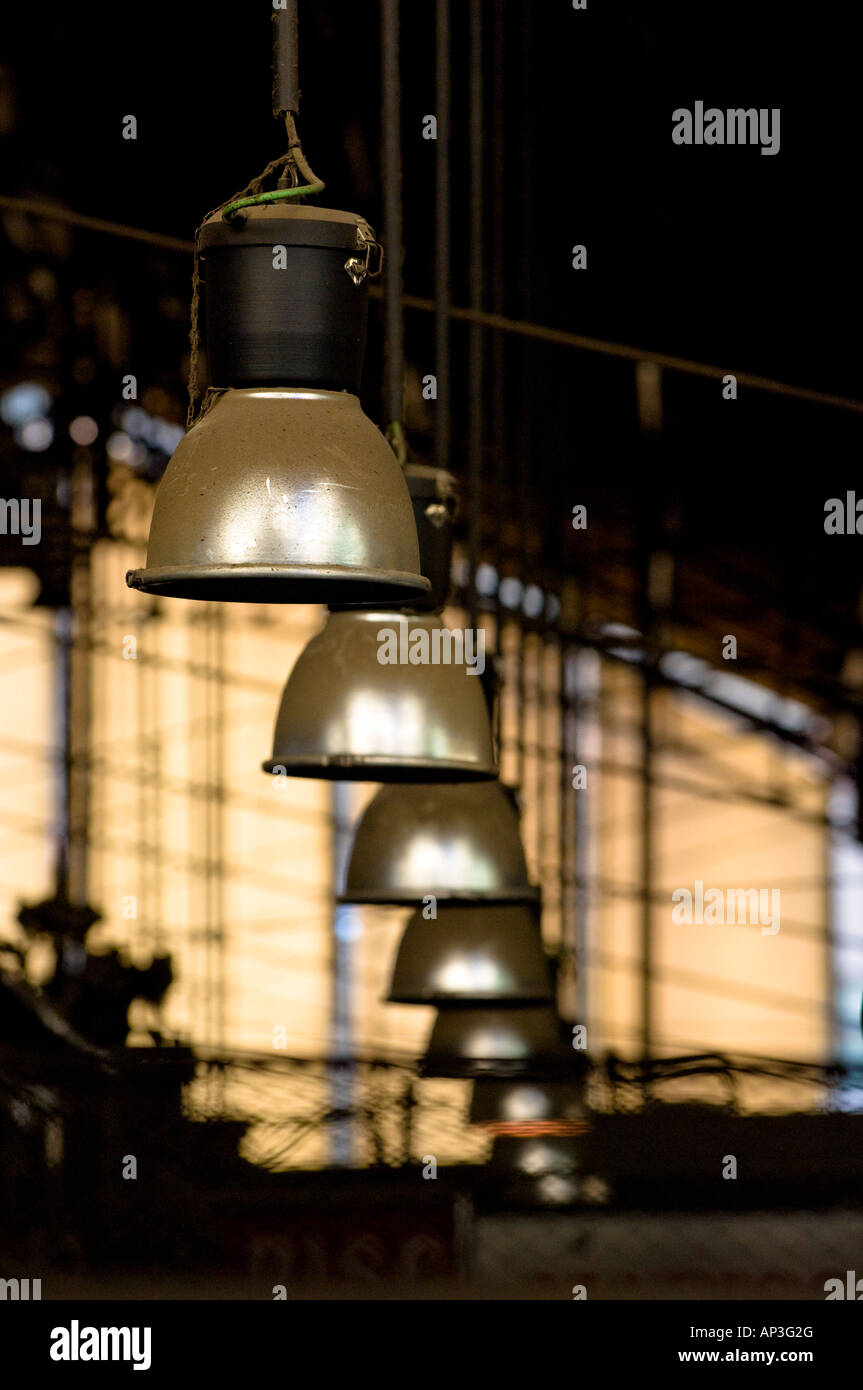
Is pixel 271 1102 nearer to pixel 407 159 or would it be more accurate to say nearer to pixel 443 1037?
pixel 443 1037

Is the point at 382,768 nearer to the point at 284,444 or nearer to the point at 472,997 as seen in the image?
the point at 284,444

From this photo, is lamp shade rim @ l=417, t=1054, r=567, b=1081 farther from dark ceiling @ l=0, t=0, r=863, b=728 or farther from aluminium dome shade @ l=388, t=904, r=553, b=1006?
dark ceiling @ l=0, t=0, r=863, b=728

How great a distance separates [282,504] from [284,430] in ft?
0.22

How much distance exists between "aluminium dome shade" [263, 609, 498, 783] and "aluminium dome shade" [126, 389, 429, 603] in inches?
28.5

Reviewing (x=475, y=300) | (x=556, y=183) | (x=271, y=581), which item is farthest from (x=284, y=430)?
(x=556, y=183)

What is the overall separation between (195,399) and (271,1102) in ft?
14.0

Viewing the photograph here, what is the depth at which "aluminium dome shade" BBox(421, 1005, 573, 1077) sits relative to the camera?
4.25m

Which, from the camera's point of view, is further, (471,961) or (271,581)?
(471,961)

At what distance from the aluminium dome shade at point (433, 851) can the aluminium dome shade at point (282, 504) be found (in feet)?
4.74

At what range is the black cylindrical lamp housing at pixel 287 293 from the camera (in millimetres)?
1973

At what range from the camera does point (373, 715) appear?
2750mm

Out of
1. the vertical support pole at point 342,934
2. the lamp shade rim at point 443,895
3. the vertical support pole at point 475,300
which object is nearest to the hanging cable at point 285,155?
the vertical support pole at point 475,300

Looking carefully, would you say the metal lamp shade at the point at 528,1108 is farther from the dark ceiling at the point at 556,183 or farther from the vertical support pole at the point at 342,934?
the vertical support pole at the point at 342,934

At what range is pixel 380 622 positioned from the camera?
2.85m
